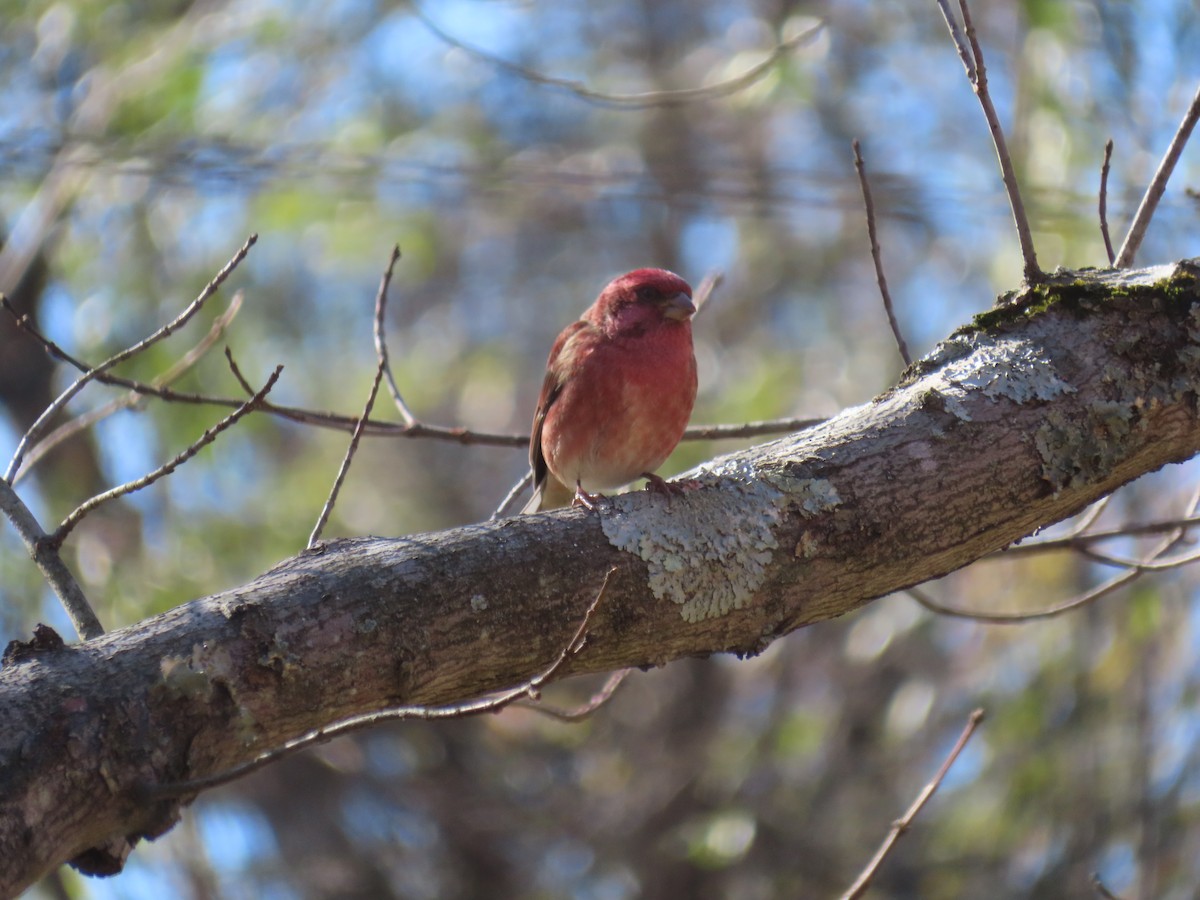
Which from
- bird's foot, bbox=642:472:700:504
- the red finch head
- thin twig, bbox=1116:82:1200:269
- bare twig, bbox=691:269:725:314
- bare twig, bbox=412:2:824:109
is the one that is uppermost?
bare twig, bbox=412:2:824:109

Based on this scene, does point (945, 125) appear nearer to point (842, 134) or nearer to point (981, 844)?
point (842, 134)

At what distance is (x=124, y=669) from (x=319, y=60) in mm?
7142

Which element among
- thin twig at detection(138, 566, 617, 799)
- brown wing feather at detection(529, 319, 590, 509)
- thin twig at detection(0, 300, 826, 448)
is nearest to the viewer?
thin twig at detection(138, 566, 617, 799)

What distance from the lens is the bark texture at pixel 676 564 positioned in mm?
2070

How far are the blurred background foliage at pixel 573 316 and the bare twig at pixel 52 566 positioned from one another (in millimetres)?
2710

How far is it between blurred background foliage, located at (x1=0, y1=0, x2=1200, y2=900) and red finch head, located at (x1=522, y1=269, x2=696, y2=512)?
1169 mm

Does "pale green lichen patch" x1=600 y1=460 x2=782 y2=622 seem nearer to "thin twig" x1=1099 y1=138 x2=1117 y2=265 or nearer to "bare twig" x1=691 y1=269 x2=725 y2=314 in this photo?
"thin twig" x1=1099 y1=138 x2=1117 y2=265

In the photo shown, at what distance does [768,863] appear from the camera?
23.6 feet

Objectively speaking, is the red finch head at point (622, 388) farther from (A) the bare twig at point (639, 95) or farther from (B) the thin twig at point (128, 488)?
(B) the thin twig at point (128, 488)

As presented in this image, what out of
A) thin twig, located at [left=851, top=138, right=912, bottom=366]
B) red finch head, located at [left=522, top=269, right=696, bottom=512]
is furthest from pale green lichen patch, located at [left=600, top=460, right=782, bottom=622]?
red finch head, located at [left=522, top=269, right=696, bottom=512]

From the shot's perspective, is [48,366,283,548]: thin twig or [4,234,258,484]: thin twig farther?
[4,234,258,484]: thin twig

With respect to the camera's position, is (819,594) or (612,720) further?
(612,720)

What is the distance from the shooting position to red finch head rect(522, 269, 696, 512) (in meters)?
4.29

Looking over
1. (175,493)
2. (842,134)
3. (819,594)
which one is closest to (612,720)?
(175,493)
